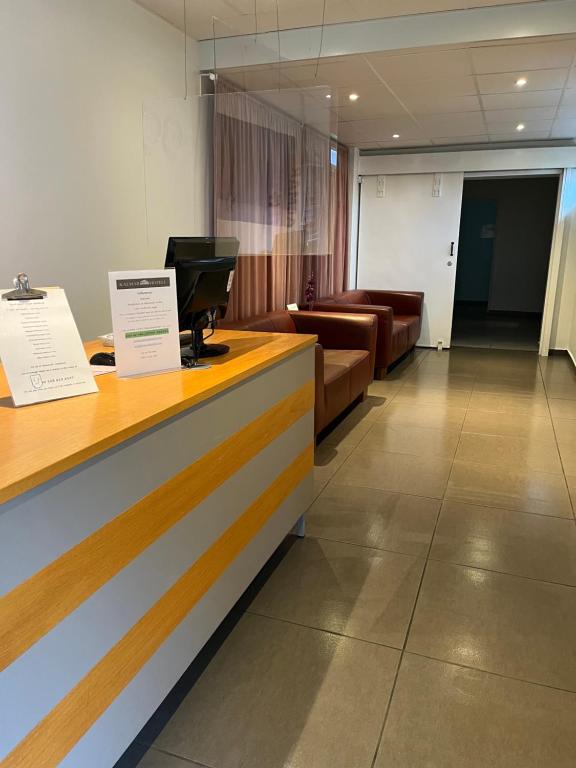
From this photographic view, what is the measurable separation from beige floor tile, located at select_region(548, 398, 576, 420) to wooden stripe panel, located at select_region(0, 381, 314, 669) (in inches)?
138

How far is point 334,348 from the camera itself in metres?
5.09

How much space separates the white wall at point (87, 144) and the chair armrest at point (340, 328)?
163 cm

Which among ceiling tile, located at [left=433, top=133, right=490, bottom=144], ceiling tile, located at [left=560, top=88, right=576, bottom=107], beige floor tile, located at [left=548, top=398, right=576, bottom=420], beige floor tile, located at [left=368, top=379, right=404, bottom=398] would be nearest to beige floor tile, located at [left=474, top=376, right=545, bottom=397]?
beige floor tile, located at [left=548, top=398, right=576, bottom=420]

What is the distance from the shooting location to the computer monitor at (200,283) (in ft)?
6.57

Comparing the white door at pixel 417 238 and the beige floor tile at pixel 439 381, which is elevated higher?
the white door at pixel 417 238

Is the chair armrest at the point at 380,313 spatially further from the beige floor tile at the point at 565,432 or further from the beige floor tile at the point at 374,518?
the beige floor tile at the point at 374,518

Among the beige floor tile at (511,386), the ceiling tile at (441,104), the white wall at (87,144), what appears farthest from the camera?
the beige floor tile at (511,386)

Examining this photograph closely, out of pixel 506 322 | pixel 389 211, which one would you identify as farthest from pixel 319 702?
pixel 506 322

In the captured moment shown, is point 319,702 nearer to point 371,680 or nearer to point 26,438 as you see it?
point 371,680

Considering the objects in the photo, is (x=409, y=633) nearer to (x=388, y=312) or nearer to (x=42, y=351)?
(x=42, y=351)

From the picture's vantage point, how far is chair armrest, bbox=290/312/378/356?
4.97 m

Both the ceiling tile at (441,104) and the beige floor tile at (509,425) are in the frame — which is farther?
the ceiling tile at (441,104)

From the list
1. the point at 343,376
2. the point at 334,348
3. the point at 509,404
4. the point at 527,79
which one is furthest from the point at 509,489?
the point at 527,79

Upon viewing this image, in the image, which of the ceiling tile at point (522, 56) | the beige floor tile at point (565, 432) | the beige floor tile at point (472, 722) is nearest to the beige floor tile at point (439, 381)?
the beige floor tile at point (565, 432)
